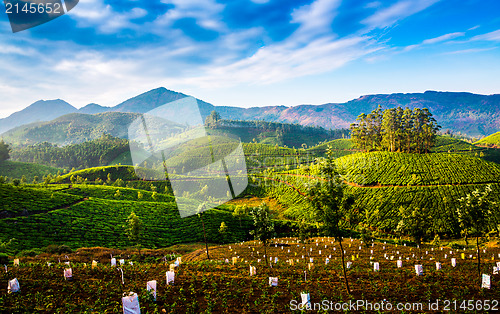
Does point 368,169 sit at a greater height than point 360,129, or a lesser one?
lesser

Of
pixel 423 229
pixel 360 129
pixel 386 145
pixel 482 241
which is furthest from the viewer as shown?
pixel 360 129

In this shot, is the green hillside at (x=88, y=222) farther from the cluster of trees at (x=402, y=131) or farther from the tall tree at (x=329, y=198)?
the cluster of trees at (x=402, y=131)

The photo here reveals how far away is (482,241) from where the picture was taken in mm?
55125

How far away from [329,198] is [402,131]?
125 m

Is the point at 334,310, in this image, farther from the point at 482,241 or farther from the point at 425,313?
the point at 482,241

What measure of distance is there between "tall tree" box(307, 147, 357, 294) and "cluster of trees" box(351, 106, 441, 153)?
11296cm

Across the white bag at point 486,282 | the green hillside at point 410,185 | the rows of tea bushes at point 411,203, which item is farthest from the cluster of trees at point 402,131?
the white bag at point 486,282

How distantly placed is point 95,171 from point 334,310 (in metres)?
177

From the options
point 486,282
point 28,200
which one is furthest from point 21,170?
point 486,282

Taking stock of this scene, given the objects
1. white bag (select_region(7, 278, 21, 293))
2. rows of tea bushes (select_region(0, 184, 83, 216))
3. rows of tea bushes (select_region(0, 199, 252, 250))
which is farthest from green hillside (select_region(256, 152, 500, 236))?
rows of tea bushes (select_region(0, 184, 83, 216))

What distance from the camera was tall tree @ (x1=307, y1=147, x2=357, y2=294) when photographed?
16.2 meters

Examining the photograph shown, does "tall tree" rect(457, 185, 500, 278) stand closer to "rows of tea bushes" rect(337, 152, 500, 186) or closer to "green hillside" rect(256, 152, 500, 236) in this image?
"green hillside" rect(256, 152, 500, 236)

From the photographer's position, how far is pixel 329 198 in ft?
53.1

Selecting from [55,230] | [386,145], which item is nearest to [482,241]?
[386,145]
